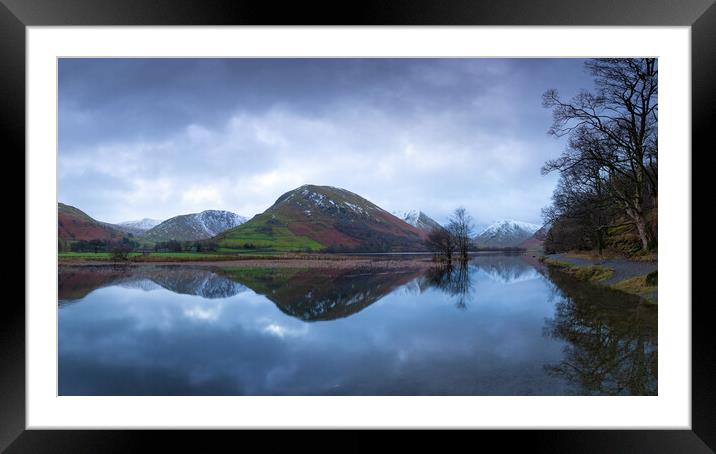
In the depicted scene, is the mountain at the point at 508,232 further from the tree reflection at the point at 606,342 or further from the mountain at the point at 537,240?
the tree reflection at the point at 606,342

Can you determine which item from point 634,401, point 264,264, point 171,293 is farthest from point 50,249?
point 264,264

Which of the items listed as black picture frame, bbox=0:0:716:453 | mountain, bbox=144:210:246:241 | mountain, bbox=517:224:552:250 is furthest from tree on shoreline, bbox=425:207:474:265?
black picture frame, bbox=0:0:716:453

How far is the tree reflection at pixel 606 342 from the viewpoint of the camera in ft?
11.1

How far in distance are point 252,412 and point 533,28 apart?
3.59m

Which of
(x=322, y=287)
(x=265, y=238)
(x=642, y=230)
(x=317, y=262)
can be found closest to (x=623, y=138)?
(x=642, y=230)

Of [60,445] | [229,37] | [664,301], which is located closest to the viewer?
[60,445]

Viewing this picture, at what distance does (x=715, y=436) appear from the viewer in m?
2.27

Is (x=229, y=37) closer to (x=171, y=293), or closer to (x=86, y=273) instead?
(x=171, y=293)

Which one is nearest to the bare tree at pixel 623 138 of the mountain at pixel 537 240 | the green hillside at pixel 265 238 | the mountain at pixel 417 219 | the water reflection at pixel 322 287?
the mountain at pixel 537 240

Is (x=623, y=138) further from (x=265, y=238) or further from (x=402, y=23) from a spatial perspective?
(x=265, y=238)

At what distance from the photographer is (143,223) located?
29.5ft

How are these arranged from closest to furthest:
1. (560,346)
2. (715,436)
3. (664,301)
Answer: (715,436) < (664,301) < (560,346)

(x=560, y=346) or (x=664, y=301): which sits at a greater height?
(x=664, y=301)

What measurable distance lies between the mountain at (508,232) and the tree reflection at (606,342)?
3115 mm
